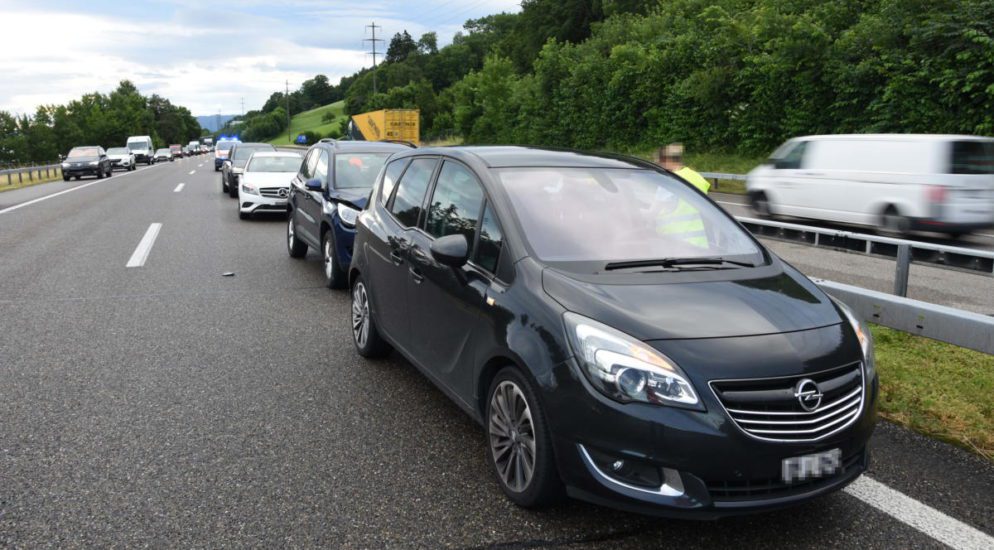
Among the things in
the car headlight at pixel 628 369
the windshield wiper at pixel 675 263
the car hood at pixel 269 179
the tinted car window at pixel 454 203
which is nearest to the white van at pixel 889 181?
the car hood at pixel 269 179

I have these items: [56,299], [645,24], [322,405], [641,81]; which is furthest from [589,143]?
[322,405]

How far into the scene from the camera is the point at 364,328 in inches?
229

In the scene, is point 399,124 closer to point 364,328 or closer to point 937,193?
point 937,193

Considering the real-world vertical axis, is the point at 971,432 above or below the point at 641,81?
below

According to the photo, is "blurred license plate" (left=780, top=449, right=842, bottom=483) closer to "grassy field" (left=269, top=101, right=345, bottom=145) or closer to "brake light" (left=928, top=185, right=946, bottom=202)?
"brake light" (left=928, top=185, right=946, bottom=202)

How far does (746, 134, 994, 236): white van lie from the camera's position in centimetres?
1192

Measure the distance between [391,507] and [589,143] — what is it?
3713cm

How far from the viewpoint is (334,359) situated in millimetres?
5879

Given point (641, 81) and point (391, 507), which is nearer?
point (391, 507)

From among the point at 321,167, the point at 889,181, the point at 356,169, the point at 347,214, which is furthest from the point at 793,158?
the point at 347,214

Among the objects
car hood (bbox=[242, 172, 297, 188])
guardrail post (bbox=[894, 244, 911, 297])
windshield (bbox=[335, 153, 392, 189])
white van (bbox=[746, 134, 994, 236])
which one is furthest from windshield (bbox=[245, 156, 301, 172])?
guardrail post (bbox=[894, 244, 911, 297])

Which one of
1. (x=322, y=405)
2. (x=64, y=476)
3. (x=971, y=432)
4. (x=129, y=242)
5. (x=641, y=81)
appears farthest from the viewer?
(x=641, y=81)

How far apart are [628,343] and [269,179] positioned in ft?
45.5

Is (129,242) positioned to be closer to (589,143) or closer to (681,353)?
(681,353)
